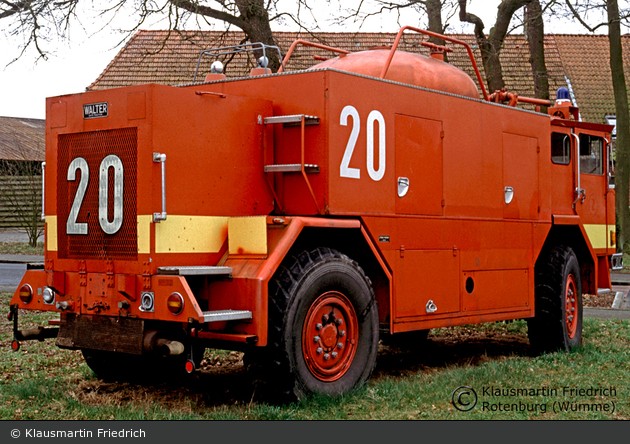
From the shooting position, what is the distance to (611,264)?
434 inches

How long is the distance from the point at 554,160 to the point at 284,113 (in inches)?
169

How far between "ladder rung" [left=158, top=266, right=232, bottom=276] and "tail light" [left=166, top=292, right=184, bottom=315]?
17cm

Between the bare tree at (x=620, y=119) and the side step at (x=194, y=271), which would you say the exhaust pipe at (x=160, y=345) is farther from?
the bare tree at (x=620, y=119)

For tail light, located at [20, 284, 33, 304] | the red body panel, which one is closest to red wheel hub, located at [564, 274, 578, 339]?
the red body panel

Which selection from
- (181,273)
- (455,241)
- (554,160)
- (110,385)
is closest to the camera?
(181,273)

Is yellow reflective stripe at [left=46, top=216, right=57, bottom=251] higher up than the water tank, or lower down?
lower down

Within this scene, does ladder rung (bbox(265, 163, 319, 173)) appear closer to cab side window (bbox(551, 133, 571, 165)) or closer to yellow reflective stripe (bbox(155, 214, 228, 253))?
yellow reflective stripe (bbox(155, 214, 228, 253))

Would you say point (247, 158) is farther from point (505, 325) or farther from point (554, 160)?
point (505, 325)

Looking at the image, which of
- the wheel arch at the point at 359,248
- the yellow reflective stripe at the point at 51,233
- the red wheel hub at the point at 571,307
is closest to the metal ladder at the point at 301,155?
the wheel arch at the point at 359,248

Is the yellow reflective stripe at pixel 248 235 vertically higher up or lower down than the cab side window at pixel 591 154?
lower down

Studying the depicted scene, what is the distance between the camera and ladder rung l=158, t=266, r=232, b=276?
5961 millimetres

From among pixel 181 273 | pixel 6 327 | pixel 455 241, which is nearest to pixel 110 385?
pixel 181 273

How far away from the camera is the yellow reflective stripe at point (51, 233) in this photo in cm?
690

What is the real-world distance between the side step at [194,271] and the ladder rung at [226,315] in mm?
291
